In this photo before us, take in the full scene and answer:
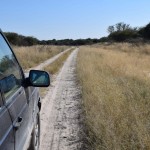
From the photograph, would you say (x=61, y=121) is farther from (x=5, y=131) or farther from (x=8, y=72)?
(x=5, y=131)

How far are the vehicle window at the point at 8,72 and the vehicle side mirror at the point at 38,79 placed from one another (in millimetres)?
118

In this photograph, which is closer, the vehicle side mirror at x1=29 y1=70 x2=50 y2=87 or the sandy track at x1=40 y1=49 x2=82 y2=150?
the vehicle side mirror at x1=29 y1=70 x2=50 y2=87

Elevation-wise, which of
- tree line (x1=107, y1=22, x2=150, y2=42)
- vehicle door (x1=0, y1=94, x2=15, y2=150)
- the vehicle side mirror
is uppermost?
vehicle door (x1=0, y1=94, x2=15, y2=150)

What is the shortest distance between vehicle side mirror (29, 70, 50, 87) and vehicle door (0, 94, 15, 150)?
1306 millimetres

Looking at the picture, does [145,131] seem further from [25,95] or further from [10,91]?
[10,91]

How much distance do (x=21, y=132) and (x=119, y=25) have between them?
132 meters

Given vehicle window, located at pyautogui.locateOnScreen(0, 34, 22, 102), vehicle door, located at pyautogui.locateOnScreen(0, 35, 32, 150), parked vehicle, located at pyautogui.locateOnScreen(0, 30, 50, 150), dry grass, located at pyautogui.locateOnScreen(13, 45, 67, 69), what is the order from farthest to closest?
dry grass, located at pyautogui.locateOnScreen(13, 45, 67, 69) → vehicle window, located at pyautogui.locateOnScreen(0, 34, 22, 102) → vehicle door, located at pyautogui.locateOnScreen(0, 35, 32, 150) → parked vehicle, located at pyautogui.locateOnScreen(0, 30, 50, 150)

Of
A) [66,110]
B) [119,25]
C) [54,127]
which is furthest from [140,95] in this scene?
[119,25]

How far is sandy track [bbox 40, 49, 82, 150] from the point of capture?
6002 mm

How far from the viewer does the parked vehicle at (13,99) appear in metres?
2.48

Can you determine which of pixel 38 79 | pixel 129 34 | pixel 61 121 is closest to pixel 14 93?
pixel 38 79

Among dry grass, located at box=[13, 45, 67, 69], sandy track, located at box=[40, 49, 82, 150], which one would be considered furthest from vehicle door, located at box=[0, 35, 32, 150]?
dry grass, located at box=[13, 45, 67, 69]

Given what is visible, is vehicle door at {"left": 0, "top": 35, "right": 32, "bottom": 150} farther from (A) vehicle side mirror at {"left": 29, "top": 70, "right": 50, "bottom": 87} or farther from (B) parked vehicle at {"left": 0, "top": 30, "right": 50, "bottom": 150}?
(A) vehicle side mirror at {"left": 29, "top": 70, "right": 50, "bottom": 87}

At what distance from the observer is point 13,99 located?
308cm
